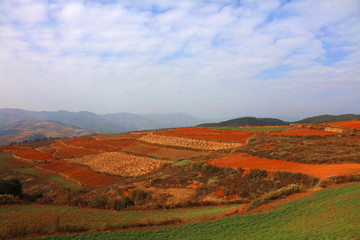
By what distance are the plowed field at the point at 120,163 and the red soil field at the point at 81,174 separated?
149cm

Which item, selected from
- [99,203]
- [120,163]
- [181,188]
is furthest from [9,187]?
[120,163]

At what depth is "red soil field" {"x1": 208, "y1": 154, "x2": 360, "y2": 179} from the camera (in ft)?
50.9

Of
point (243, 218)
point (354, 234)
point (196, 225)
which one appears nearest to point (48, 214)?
point (196, 225)

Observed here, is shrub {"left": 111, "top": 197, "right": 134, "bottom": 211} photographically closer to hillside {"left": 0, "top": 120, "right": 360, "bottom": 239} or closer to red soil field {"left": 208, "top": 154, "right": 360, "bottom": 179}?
hillside {"left": 0, "top": 120, "right": 360, "bottom": 239}

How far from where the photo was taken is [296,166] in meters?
19.3

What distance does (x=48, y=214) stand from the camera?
12711mm

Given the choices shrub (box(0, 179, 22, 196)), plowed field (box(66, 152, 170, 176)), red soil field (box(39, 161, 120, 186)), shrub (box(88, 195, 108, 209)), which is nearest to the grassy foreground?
Answer: shrub (box(88, 195, 108, 209))

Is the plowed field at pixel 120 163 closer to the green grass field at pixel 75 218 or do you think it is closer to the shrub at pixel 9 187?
the shrub at pixel 9 187

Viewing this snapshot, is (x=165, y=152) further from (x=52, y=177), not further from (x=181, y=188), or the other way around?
(x=181, y=188)

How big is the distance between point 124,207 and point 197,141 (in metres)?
29.4

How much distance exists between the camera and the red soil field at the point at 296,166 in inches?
611

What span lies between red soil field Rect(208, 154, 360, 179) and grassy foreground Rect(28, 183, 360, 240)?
488 centimetres

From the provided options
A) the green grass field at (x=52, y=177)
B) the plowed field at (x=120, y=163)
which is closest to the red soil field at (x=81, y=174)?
the green grass field at (x=52, y=177)

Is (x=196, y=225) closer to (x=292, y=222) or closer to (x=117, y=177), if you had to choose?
(x=292, y=222)
